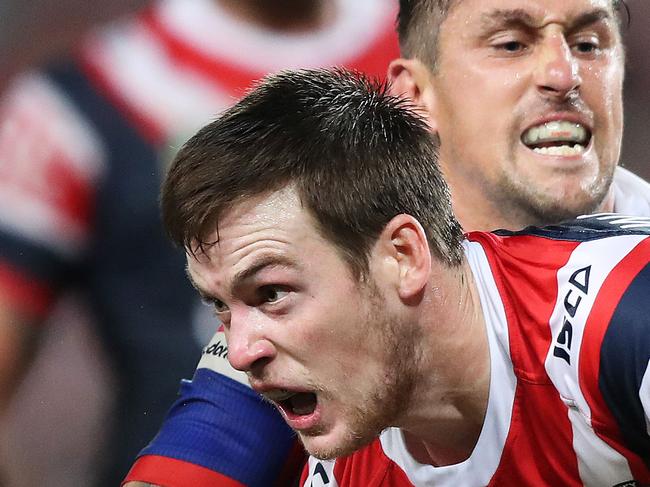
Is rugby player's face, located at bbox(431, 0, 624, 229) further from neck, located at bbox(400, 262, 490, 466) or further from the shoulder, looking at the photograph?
neck, located at bbox(400, 262, 490, 466)

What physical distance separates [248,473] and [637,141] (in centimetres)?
77

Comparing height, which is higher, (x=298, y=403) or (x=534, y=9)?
(x=534, y=9)

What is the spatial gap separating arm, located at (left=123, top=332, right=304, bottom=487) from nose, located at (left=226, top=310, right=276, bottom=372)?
307mm

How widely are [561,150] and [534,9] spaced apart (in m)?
0.16

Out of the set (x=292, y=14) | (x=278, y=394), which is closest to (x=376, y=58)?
(x=292, y=14)

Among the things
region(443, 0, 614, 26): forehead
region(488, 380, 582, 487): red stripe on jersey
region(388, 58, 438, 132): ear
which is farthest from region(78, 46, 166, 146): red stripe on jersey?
region(488, 380, 582, 487): red stripe on jersey

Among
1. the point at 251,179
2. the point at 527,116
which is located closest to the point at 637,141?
the point at 527,116

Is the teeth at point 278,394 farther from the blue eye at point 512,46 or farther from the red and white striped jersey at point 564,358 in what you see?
the blue eye at point 512,46

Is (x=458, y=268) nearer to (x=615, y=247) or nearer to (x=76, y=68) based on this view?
(x=615, y=247)

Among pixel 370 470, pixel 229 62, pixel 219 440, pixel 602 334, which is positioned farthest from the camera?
pixel 229 62

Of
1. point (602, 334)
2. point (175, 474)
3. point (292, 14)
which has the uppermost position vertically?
point (292, 14)

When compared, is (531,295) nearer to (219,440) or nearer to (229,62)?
(219,440)

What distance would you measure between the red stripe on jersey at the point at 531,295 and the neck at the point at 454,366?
0.03m

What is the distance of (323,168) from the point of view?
32.0 inches
